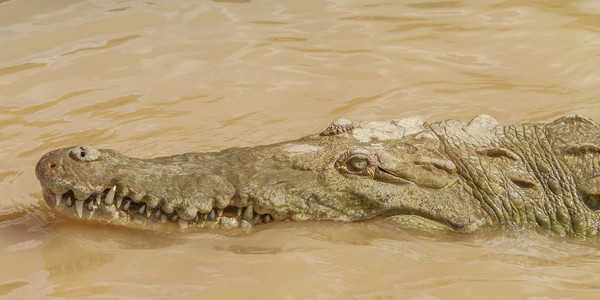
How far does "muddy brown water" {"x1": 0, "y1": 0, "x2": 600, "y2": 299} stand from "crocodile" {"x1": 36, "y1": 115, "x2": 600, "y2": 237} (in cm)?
13

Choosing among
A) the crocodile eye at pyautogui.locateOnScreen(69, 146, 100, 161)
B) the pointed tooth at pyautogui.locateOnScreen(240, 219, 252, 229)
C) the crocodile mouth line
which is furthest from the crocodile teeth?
the pointed tooth at pyautogui.locateOnScreen(240, 219, 252, 229)

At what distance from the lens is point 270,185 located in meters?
5.40

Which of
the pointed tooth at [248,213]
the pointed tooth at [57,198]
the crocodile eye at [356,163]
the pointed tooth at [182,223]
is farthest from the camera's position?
the crocodile eye at [356,163]

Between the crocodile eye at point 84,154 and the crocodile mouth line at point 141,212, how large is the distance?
0.21 metres

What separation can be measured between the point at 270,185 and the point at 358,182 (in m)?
0.57

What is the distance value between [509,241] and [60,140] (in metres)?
3.87

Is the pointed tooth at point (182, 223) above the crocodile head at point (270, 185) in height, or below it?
below

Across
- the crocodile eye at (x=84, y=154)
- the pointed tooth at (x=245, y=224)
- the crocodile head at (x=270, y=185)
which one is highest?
the crocodile eye at (x=84, y=154)

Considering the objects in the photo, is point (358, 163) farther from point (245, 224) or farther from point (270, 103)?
point (270, 103)

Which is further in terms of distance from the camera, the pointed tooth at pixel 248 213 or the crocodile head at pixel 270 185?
the pointed tooth at pixel 248 213

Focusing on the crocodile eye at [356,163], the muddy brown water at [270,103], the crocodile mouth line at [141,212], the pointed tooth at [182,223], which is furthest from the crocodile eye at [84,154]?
the crocodile eye at [356,163]

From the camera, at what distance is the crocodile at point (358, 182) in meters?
5.15

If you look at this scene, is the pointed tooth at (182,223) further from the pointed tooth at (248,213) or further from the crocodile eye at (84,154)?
the crocodile eye at (84,154)

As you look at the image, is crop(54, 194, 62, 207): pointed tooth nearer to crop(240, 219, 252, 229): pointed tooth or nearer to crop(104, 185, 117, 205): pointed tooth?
crop(104, 185, 117, 205): pointed tooth
